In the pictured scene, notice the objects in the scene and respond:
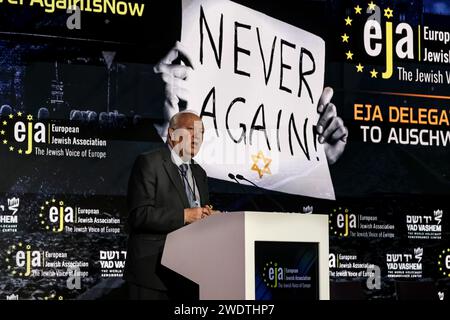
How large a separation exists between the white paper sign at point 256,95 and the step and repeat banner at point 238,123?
0.01 m

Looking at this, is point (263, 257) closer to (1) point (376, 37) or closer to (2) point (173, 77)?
(2) point (173, 77)

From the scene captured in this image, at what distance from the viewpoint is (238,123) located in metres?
6.88

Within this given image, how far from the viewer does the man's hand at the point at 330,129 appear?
23.6ft

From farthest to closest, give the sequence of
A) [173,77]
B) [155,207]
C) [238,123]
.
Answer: [238,123] < [173,77] < [155,207]

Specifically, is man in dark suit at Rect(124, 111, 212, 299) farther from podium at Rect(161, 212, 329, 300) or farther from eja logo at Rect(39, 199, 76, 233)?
podium at Rect(161, 212, 329, 300)

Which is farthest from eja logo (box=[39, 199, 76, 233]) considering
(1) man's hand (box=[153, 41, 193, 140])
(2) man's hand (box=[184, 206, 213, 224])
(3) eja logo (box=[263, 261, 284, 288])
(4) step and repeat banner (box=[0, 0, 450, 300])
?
(3) eja logo (box=[263, 261, 284, 288])

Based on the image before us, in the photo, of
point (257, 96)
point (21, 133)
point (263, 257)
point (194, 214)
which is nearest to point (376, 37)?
point (257, 96)

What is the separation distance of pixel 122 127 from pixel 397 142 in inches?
98.2

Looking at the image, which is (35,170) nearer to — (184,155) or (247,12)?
(184,155)

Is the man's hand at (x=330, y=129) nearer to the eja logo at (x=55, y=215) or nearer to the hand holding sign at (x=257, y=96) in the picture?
the hand holding sign at (x=257, y=96)

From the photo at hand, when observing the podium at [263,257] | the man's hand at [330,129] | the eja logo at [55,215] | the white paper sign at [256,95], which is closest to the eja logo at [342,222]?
the white paper sign at [256,95]

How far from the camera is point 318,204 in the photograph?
23.4 ft

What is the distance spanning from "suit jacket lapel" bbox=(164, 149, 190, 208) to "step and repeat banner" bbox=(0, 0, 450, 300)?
55.0 inches

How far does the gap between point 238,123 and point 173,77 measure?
665 mm
